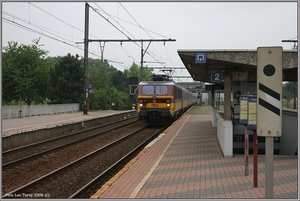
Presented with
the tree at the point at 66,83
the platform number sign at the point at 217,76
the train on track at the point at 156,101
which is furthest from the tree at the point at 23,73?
the platform number sign at the point at 217,76

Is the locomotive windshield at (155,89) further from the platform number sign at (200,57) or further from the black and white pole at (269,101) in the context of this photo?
the black and white pole at (269,101)

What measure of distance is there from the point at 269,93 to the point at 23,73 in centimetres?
3537

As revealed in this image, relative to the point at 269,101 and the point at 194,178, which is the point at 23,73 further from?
the point at 269,101

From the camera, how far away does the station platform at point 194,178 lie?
7.66m

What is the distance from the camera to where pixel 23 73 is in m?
38.3

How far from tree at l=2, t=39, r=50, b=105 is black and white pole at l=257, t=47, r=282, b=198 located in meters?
32.9

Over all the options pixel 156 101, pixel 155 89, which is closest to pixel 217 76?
pixel 156 101

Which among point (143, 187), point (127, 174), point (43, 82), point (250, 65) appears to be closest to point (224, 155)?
point (250, 65)

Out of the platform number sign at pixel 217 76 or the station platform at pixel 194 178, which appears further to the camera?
the platform number sign at pixel 217 76

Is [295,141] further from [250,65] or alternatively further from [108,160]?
[108,160]

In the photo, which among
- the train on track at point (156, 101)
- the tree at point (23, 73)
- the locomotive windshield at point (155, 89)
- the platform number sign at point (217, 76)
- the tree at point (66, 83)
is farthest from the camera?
the tree at point (66, 83)

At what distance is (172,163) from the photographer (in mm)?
11328

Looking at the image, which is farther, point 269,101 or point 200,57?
point 200,57

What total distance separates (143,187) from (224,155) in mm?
4596
